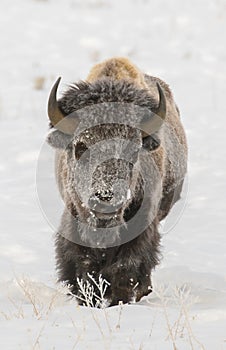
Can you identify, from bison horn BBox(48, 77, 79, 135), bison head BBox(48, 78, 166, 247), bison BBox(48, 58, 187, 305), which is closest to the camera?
bison head BBox(48, 78, 166, 247)

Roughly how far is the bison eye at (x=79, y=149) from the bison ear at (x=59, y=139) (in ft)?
0.66

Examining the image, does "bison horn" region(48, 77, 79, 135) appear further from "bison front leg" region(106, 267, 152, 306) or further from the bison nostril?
"bison front leg" region(106, 267, 152, 306)

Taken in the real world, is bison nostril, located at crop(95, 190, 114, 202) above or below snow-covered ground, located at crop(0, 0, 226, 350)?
above

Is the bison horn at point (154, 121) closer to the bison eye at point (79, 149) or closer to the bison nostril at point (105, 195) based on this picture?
the bison eye at point (79, 149)

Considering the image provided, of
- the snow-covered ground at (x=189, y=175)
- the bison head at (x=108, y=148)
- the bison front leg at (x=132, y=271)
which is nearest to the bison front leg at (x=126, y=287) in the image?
the bison front leg at (x=132, y=271)

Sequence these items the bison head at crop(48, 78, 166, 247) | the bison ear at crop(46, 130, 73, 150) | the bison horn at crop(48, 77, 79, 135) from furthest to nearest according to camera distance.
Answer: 1. the bison ear at crop(46, 130, 73, 150)
2. the bison horn at crop(48, 77, 79, 135)
3. the bison head at crop(48, 78, 166, 247)

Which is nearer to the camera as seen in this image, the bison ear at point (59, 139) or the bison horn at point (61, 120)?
the bison horn at point (61, 120)

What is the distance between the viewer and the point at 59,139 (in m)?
5.44

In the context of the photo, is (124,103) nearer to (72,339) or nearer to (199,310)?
(199,310)

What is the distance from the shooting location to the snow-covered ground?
3.70 m

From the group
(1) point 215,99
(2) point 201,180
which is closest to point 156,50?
(1) point 215,99

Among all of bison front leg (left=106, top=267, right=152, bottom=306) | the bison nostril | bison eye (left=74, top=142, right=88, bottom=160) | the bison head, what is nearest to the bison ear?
the bison head

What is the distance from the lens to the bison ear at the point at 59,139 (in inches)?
213

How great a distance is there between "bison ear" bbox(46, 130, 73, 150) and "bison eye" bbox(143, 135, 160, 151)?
652 millimetres
